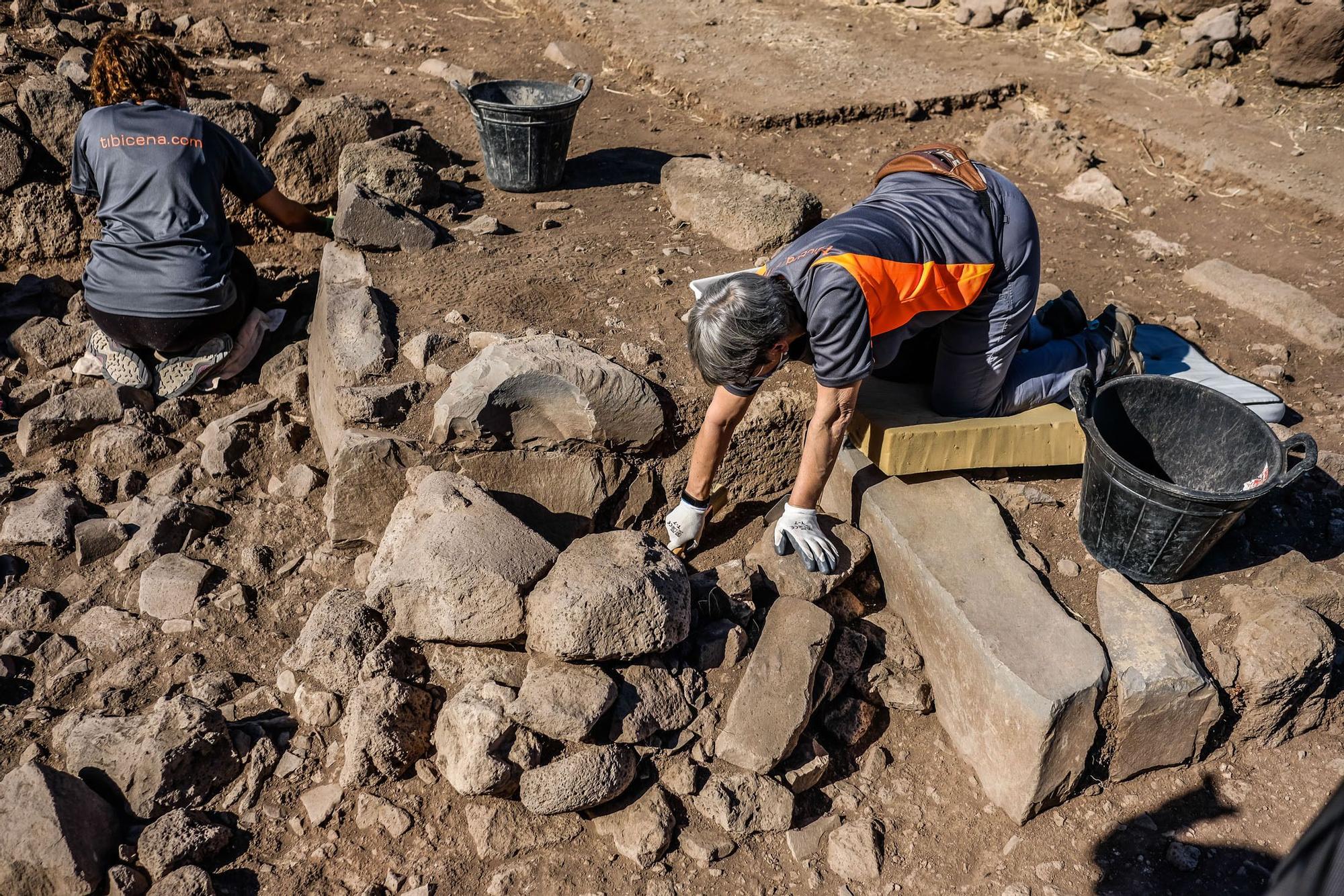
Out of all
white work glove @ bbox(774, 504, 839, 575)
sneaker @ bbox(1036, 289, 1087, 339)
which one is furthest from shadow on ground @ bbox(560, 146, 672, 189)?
white work glove @ bbox(774, 504, 839, 575)

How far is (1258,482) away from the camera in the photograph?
2.88 meters

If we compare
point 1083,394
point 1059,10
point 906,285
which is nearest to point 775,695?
point 906,285

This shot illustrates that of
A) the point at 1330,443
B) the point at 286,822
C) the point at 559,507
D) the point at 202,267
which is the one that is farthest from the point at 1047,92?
the point at 286,822

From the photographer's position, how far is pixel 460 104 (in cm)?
583

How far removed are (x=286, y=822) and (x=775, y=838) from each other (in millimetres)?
1292

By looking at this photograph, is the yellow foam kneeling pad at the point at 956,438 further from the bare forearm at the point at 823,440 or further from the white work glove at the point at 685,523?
the white work glove at the point at 685,523

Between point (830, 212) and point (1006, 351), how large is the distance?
202 cm

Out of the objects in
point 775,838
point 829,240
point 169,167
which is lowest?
point 775,838

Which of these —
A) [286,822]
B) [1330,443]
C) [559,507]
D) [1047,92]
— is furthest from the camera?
[1047,92]

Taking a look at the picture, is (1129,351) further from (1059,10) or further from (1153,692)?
(1059,10)

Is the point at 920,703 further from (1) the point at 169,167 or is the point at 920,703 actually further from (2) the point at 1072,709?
(1) the point at 169,167

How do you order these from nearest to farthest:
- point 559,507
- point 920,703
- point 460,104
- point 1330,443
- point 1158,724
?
1. point 1158,724
2. point 920,703
3. point 559,507
4. point 1330,443
5. point 460,104

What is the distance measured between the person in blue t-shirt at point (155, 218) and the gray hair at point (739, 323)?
2.28 metres

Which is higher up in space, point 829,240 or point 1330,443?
point 829,240
